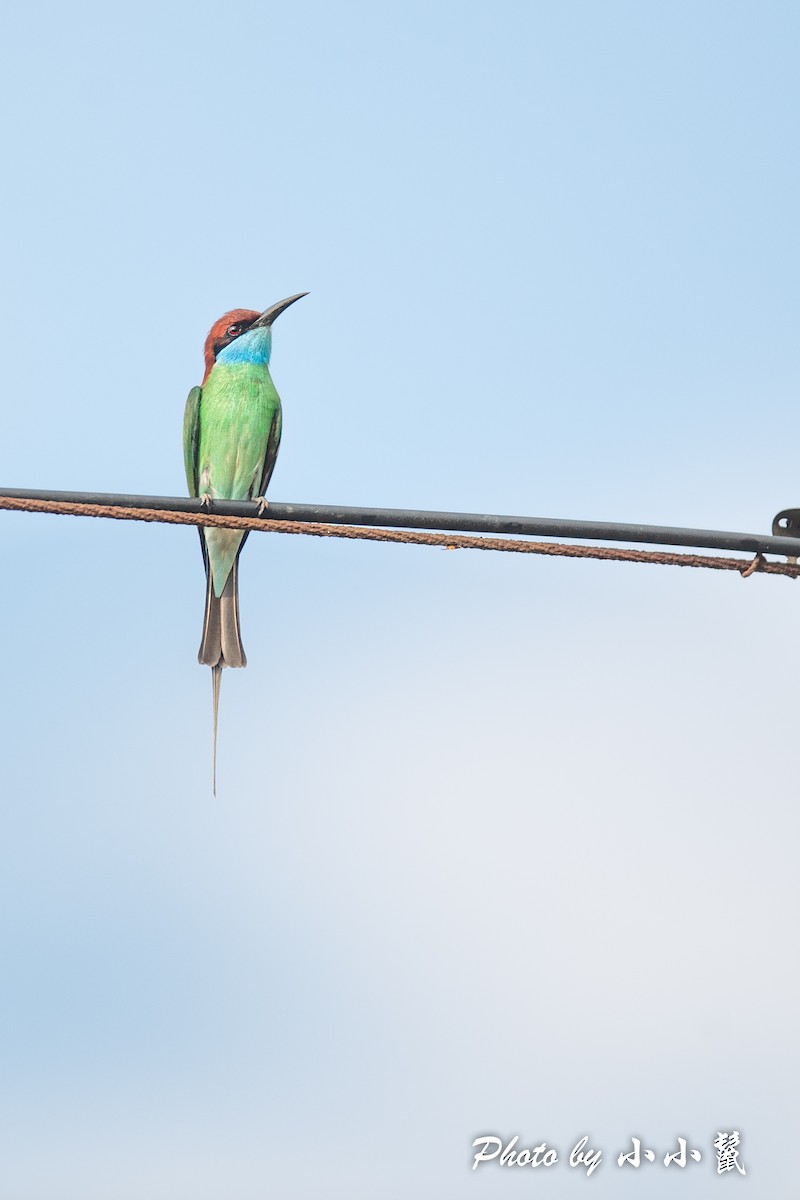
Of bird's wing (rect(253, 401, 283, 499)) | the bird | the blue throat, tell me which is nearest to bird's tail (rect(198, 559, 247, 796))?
the bird

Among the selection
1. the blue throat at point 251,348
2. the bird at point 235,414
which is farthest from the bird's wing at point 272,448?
the blue throat at point 251,348

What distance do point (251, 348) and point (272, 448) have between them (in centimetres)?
58

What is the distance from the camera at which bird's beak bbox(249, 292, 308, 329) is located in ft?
26.0

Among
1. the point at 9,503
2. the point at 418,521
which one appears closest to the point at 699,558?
the point at 418,521

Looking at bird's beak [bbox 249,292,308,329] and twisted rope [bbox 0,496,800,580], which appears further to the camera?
bird's beak [bbox 249,292,308,329]

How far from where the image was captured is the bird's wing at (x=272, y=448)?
7871 mm

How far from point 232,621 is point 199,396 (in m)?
1.85

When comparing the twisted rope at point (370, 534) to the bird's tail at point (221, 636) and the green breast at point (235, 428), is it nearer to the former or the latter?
the bird's tail at point (221, 636)

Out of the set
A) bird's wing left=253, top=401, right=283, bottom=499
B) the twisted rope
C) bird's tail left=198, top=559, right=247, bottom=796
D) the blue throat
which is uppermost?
the blue throat

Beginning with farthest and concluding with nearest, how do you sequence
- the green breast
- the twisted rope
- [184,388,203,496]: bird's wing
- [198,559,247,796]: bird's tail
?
1. [184,388,203,496]: bird's wing
2. the green breast
3. [198,559,247,796]: bird's tail
4. the twisted rope

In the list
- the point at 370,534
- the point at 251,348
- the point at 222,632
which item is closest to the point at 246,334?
the point at 251,348

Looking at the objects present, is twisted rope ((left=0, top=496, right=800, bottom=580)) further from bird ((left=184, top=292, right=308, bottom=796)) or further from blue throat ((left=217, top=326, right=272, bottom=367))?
blue throat ((left=217, top=326, right=272, bottom=367))

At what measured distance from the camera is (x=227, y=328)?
7961mm

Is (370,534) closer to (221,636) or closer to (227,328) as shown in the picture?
(221,636)
